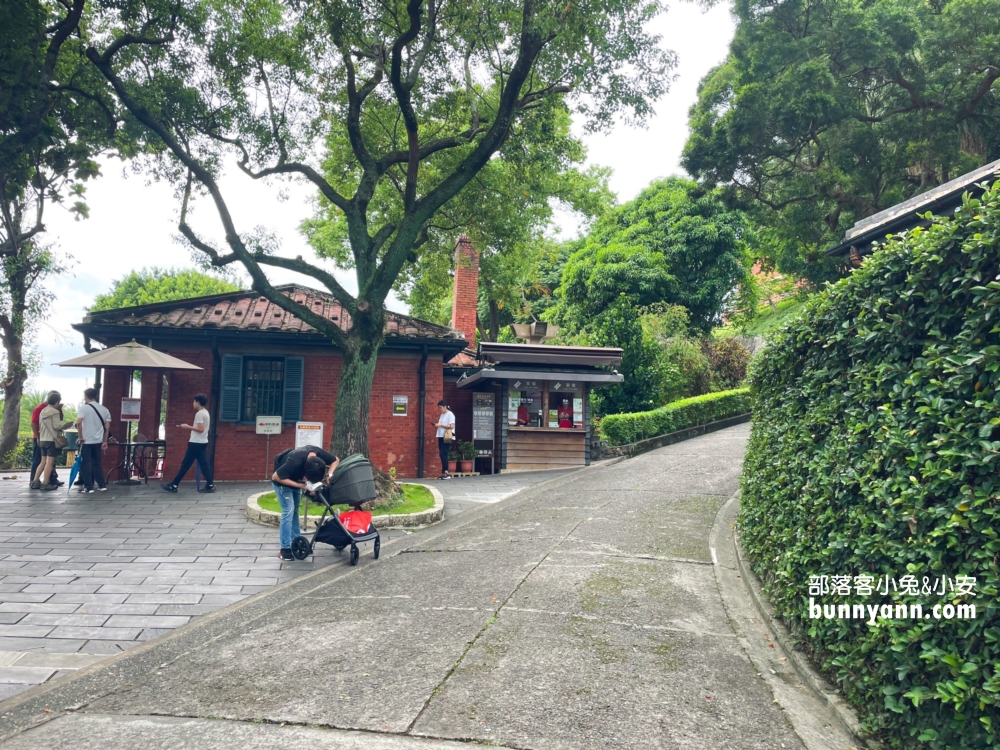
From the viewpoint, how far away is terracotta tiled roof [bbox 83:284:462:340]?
1353 cm

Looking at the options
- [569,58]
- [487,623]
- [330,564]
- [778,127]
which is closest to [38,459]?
[330,564]

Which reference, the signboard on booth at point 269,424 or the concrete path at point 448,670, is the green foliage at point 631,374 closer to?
the signboard on booth at point 269,424

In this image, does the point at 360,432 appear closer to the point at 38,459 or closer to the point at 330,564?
the point at 330,564

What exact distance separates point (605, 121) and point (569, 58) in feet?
4.57

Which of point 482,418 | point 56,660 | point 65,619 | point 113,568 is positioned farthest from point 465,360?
point 56,660

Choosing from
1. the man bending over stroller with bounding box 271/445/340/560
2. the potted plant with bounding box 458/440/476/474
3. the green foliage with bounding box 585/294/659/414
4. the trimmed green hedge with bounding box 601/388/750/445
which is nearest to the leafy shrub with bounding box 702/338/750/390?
the trimmed green hedge with bounding box 601/388/750/445

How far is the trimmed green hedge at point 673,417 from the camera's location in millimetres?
16875

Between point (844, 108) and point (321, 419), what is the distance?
53.1 feet

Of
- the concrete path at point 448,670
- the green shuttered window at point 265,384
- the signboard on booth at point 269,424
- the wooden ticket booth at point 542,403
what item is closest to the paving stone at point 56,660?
the concrete path at point 448,670

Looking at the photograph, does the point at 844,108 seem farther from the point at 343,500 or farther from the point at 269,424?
the point at 343,500

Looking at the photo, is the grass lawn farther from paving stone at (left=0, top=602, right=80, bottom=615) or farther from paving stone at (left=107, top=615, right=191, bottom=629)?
paving stone at (left=107, top=615, right=191, bottom=629)

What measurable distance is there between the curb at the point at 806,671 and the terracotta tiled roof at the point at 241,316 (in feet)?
33.6

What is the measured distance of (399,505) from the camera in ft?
32.9

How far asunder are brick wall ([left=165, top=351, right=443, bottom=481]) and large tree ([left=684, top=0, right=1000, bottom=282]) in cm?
1184
